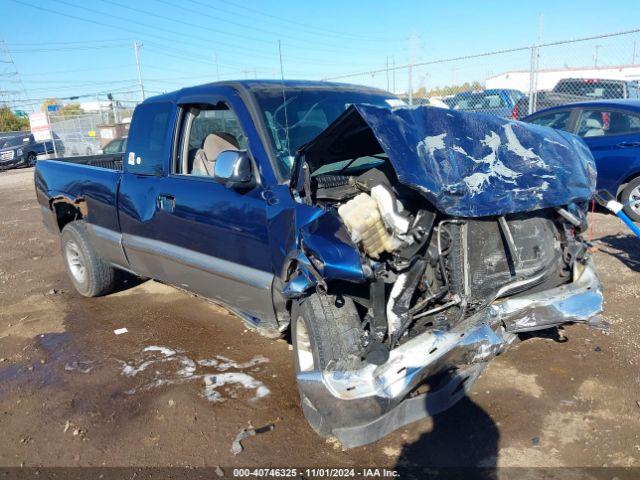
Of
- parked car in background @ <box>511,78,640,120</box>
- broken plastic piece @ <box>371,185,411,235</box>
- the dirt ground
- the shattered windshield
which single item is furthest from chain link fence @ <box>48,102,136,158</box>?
broken plastic piece @ <box>371,185,411,235</box>

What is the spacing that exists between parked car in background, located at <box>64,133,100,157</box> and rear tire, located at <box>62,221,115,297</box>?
55.4ft

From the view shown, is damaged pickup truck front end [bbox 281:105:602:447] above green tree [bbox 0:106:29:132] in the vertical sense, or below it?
below

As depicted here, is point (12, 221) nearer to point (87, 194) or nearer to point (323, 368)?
point (87, 194)

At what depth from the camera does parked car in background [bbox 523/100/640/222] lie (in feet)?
24.1

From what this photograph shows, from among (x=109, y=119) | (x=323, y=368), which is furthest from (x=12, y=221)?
(x=109, y=119)

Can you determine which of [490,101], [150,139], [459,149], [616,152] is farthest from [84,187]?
[490,101]

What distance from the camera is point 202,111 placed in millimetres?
4047

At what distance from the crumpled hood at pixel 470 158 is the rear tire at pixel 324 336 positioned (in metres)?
0.78

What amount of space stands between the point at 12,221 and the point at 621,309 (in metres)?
10.7

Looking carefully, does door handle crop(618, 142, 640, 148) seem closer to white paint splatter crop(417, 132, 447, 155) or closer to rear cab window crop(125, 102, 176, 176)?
white paint splatter crop(417, 132, 447, 155)

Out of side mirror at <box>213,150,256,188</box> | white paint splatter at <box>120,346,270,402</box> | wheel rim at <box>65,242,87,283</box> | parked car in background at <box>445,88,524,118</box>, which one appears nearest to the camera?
side mirror at <box>213,150,256,188</box>

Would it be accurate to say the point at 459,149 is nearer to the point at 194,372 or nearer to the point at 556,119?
the point at 194,372

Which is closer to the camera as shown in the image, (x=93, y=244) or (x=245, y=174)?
(x=245, y=174)

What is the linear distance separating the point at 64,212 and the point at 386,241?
4.33 meters
